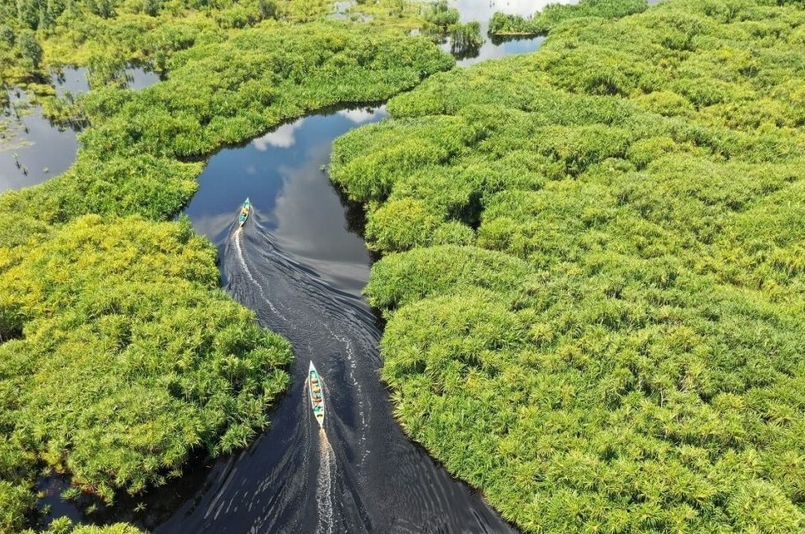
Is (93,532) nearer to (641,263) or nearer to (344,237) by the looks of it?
(344,237)

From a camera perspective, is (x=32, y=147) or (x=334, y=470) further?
(x=32, y=147)

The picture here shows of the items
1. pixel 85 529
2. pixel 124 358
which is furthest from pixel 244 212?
pixel 85 529

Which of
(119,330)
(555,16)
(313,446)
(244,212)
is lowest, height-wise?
(313,446)

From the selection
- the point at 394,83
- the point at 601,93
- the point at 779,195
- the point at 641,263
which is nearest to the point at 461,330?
the point at 641,263

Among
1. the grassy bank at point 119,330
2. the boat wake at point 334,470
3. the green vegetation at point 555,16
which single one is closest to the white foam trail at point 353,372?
the boat wake at point 334,470

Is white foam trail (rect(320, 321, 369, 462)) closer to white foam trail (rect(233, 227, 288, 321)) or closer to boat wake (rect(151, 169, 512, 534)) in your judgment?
boat wake (rect(151, 169, 512, 534))

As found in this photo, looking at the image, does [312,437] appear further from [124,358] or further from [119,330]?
[119,330]

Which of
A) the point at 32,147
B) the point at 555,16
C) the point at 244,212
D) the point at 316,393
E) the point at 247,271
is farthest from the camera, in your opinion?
the point at 555,16
